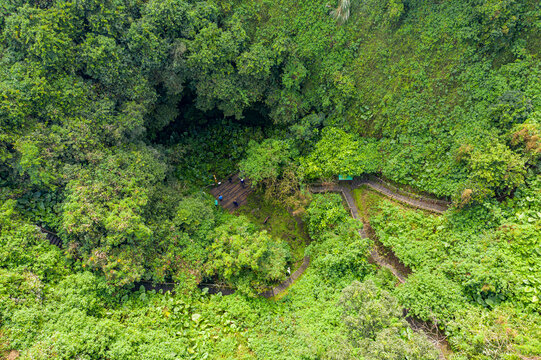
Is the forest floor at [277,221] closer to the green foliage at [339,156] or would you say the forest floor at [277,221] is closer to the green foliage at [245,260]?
the green foliage at [245,260]

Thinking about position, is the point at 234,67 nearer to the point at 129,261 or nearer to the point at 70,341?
the point at 129,261

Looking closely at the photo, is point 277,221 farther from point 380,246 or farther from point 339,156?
point 380,246

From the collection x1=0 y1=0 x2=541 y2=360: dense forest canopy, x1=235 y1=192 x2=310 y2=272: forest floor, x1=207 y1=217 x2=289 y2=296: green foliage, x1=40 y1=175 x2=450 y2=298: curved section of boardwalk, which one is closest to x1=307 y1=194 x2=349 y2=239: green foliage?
x1=0 y1=0 x2=541 y2=360: dense forest canopy

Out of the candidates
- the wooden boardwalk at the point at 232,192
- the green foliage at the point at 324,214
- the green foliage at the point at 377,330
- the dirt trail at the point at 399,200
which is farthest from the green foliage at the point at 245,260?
the dirt trail at the point at 399,200

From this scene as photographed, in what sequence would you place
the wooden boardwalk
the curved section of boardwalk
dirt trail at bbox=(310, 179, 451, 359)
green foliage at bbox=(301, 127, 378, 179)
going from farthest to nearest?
1. the wooden boardwalk
2. green foliage at bbox=(301, 127, 378, 179)
3. the curved section of boardwalk
4. dirt trail at bbox=(310, 179, 451, 359)

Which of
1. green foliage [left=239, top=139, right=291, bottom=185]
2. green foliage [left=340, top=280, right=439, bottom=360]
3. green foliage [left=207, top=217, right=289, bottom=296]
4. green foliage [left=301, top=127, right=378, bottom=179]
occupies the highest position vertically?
green foliage [left=301, top=127, right=378, bottom=179]

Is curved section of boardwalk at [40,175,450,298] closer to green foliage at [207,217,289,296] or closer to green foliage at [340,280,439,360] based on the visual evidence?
green foliage at [207,217,289,296]

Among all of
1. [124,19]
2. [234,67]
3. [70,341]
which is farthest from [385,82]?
[70,341]
